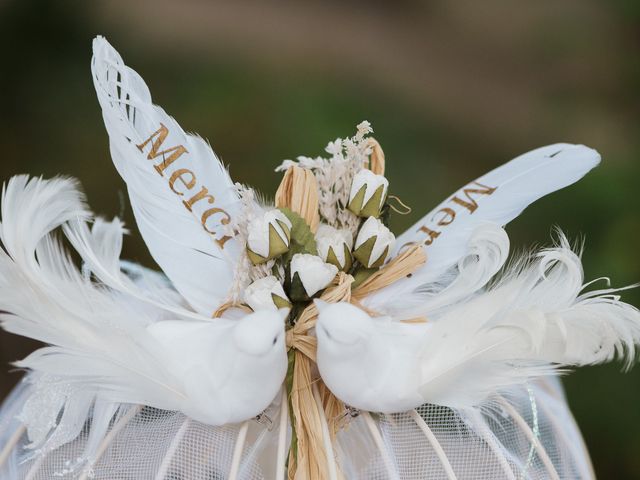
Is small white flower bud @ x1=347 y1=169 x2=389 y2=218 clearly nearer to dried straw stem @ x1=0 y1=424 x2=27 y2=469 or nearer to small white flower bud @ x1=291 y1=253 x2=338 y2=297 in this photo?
small white flower bud @ x1=291 y1=253 x2=338 y2=297

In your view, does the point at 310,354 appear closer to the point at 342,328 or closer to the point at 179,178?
the point at 342,328

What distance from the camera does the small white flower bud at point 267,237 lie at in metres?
0.60

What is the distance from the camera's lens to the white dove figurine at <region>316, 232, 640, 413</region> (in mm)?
563

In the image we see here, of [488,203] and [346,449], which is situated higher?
[488,203]

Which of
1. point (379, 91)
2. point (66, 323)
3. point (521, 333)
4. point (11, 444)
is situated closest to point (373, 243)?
point (521, 333)

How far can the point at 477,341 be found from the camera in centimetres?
59

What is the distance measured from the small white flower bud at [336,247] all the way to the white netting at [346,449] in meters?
0.13

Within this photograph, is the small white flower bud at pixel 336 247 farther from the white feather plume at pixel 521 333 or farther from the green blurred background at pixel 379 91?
the green blurred background at pixel 379 91

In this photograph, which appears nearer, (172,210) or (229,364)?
(229,364)

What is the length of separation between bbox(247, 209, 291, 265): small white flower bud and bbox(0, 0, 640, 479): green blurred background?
3.73 feet

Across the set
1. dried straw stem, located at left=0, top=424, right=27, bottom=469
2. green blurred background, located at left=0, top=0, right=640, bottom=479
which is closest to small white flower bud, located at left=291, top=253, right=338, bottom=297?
dried straw stem, located at left=0, top=424, right=27, bottom=469

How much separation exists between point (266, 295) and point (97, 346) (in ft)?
0.44

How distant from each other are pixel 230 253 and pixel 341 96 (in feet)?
4.88

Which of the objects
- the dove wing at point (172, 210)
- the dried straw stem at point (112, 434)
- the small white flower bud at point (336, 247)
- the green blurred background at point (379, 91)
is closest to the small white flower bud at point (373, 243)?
the small white flower bud at point (336, 247)
